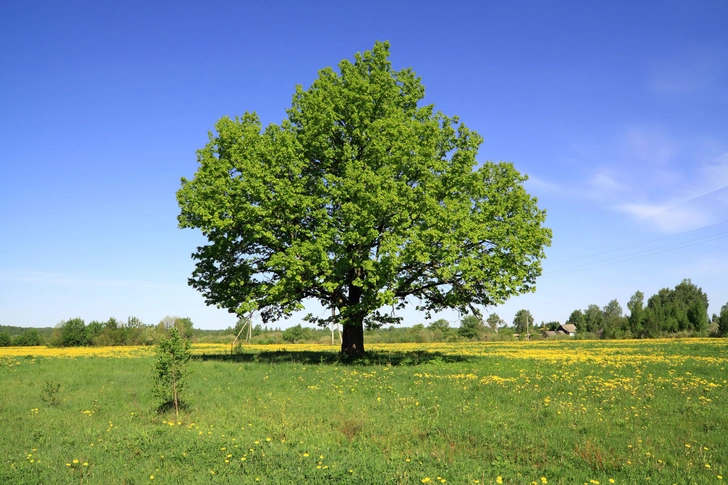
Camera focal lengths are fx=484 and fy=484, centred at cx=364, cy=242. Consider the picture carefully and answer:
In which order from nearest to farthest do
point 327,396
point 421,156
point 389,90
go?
1. point 327,396
2. point 421,156
3. point 389,90

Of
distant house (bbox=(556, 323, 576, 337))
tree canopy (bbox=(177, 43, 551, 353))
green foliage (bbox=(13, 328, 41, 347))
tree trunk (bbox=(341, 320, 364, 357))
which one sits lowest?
distant house (bbox=(556, 323, 576, 337))

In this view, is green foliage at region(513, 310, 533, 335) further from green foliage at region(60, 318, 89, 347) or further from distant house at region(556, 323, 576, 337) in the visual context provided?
green foliage at region(60, 318, 89, 347)

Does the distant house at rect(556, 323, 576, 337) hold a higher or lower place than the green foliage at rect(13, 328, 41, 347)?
lower

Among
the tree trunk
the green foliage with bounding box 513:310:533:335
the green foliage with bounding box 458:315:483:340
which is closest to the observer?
the tree trunk

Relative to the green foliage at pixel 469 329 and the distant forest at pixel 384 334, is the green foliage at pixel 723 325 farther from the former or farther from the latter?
the green foliage at pixel 469 329

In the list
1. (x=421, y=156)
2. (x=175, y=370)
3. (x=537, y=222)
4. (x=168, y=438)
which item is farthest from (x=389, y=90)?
(x=168, y=438)

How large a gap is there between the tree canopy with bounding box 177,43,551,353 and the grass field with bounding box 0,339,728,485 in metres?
5.67

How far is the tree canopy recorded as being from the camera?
23500mm

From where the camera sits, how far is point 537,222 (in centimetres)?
2659

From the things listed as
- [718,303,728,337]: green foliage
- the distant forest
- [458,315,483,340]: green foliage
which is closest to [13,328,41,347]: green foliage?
the distant forest

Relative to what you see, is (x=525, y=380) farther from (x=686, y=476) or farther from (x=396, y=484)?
(x=396, y=484)

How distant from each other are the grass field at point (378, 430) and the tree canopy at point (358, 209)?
18.6 feet

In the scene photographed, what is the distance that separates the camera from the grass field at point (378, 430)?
9047mm

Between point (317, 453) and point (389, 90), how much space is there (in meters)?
21.8
